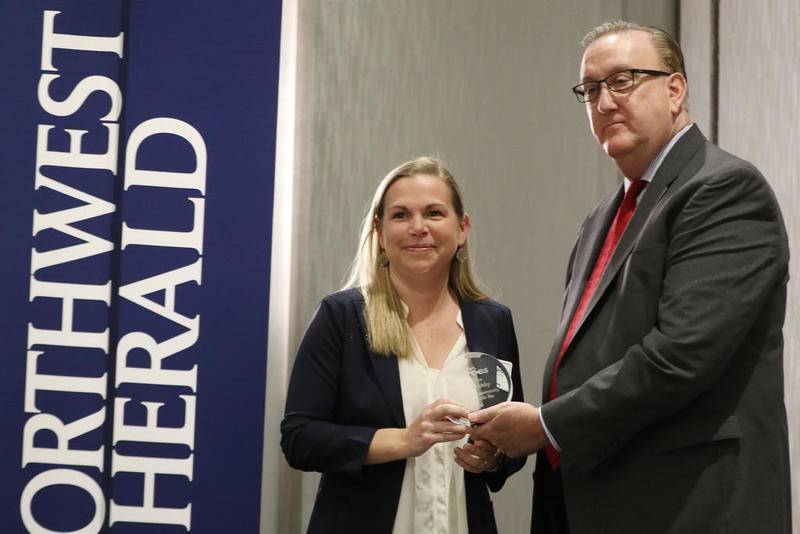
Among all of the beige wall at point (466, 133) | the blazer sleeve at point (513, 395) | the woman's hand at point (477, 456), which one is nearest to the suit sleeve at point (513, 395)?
the blazer sleeve at point (513, 395)

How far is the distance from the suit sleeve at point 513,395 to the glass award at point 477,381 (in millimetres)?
159

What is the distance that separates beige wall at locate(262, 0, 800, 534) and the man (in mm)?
1247

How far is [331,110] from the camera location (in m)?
3.05

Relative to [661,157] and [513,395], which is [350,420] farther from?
[661,157]

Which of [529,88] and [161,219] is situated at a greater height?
[529,88]

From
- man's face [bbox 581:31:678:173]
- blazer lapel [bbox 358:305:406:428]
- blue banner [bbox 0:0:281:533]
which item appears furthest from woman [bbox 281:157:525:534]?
blue banner [bbox 0:0:281:533]

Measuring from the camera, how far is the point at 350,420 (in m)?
2.12

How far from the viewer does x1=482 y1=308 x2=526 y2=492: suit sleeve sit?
7.06 feet

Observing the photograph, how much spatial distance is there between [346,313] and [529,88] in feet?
4.32

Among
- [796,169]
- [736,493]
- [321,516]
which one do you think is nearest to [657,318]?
[736,493]

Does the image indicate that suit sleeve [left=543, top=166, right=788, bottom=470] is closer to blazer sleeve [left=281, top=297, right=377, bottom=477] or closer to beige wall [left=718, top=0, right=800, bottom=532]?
blazer sleeve [left=281, top=297, right=377, bottom=477]

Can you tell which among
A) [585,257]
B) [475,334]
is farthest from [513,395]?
[585,257]

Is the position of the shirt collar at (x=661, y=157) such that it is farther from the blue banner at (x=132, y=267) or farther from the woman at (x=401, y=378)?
the blue banner at (x=132, y=267)

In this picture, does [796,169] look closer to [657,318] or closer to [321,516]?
[657,318]
